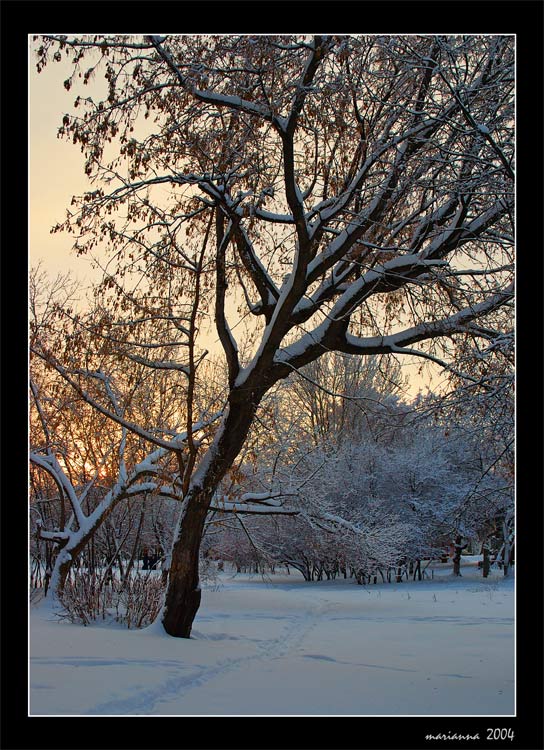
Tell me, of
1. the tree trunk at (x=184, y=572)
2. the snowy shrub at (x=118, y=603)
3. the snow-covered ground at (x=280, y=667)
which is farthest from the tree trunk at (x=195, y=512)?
the snowy shrub at (x=118, y=603)

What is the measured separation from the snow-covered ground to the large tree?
152 cm

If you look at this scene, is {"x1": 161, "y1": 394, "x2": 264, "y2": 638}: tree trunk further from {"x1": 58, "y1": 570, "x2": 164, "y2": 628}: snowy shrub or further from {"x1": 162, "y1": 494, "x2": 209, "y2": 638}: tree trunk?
{"x1": 58, "y1": 570, "x2": 164, "y2": 628}: snowy shrub

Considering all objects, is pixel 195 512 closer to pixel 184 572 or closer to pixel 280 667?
pixel 184 572

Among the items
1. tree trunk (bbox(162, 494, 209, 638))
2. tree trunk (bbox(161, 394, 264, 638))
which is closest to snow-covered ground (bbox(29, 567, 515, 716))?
tree trunk (bbox(162, 494, 209, 638))

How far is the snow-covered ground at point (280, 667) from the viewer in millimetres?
6227

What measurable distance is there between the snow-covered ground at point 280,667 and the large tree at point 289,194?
152 cm

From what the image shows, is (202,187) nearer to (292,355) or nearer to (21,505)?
(292,355)

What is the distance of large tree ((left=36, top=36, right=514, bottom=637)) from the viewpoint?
6.96m

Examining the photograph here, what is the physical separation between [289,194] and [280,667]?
5002mm

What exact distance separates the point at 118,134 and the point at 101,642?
207 inches

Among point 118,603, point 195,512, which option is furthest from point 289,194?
point 118,603

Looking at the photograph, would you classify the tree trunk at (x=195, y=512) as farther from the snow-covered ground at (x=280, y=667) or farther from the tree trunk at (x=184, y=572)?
the snow-covered ground at (x=280, y=667)

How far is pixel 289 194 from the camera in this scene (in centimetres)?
783

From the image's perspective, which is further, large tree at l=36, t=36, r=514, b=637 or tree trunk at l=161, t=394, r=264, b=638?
tree trunk at l=161, t=394, r=264, b=638
